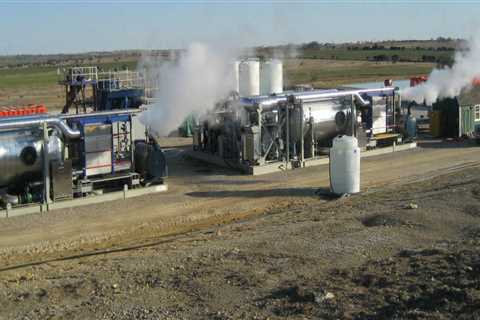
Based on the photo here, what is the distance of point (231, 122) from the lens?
25750 millimetres

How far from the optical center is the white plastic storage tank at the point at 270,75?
31.8 m

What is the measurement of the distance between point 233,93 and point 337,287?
15.8 meters

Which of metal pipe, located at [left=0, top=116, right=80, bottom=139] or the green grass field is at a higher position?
the green grass field

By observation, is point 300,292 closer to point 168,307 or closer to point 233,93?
point 168,307

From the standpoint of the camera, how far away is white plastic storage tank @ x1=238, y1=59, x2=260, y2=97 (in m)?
30.2

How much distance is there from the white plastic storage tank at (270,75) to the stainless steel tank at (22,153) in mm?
13956

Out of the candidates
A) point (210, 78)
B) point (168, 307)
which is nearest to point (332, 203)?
point (210, 78)

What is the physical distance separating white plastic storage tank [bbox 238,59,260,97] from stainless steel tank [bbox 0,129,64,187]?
1192 cm

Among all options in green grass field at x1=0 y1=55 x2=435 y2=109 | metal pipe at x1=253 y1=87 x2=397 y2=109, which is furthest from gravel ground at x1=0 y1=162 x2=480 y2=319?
green grass field at x1=0 y1=55 x2=435 y2=109

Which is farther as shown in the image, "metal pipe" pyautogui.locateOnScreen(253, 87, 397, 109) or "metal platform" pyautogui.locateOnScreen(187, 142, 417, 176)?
"metal pipe" pyautogui.locateOnScreen(253, 87, 397, 109)

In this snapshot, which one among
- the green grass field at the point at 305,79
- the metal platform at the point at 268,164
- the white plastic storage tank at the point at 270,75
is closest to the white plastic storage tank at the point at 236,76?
the white plastic storage tank at the point at 270,75

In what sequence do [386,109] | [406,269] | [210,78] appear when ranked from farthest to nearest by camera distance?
1. [386,109]
2. [210,78]
3. [406,269]

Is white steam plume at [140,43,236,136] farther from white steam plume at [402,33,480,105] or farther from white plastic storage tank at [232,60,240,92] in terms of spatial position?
white steam plume at [402,33,480,105]

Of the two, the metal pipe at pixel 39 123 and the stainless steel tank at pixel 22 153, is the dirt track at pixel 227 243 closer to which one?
the stainless steel tank at pixel 22 153
